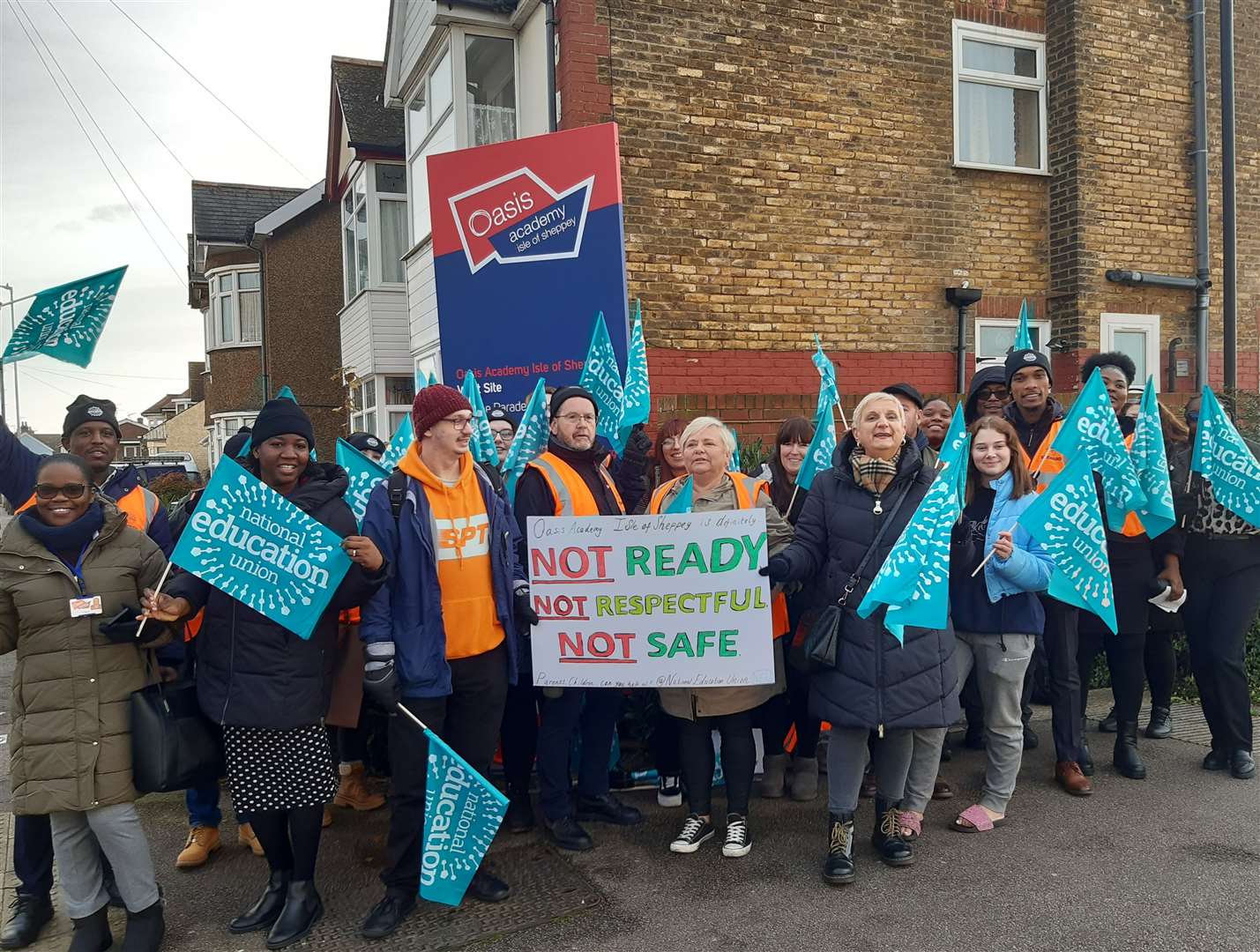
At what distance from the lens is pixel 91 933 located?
363 cm

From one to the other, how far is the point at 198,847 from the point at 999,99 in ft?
33.7

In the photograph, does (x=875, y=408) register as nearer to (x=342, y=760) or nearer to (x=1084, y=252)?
(x=342, y=760)

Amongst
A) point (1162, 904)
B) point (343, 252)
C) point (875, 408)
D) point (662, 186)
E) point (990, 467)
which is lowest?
point (1162, 904)

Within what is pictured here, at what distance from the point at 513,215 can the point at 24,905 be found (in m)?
5.13

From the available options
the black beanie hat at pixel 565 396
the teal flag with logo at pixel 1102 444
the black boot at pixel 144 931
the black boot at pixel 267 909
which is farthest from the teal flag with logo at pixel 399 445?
the teal flag with logo at pixel 1102 444

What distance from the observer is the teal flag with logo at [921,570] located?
153 inches

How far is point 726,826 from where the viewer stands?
446 centimetres

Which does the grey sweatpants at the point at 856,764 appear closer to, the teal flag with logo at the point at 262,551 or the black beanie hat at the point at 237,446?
the teal flag with logo at the point at 262,551

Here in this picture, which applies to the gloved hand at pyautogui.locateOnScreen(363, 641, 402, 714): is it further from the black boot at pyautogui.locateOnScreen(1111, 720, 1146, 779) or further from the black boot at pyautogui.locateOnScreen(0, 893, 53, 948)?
the black boot at pyautogui.locateOnScreen(1111, 720, 1146, 779)

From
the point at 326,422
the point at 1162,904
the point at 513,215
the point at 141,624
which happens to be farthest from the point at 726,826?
the point at 326,422

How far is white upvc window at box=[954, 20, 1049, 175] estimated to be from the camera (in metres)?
10.4

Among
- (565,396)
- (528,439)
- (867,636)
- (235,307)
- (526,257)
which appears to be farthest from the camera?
(235,307)

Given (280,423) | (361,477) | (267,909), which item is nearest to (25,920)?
(267,909)

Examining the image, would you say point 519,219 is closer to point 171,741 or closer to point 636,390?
point 636,390
